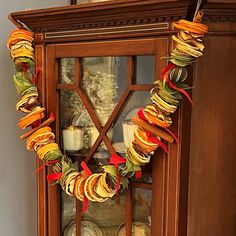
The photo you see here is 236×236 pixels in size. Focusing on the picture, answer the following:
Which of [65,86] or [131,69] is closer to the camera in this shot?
[131,69]

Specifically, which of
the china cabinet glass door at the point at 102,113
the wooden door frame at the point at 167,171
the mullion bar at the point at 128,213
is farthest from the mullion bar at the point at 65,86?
the mullion bar at the point at 128,213

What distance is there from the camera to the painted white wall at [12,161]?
1.29 metres

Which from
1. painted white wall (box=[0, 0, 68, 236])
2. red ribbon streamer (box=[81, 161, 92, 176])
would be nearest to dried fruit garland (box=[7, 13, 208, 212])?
red ribbon streamer (box=[81, 161, 92, 176])

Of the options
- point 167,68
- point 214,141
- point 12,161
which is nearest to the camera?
point 167,68

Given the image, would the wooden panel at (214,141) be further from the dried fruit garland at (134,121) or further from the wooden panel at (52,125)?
the wooden panel at (52,125)

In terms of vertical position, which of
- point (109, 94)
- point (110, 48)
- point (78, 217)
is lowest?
point (78, 217)

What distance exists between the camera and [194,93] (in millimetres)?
909

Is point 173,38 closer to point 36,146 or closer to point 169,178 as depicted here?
point 169,178

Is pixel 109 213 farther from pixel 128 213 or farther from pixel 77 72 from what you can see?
pixel 77 72

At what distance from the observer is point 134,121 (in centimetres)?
88

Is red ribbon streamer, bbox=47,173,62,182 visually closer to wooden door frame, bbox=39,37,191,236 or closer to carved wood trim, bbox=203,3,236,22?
wooden door frame, bbox=39,37,191,236

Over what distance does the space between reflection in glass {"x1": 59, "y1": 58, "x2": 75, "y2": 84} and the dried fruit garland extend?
83 mm

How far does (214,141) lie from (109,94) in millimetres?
294

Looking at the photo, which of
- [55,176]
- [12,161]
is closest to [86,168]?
[55,176]
